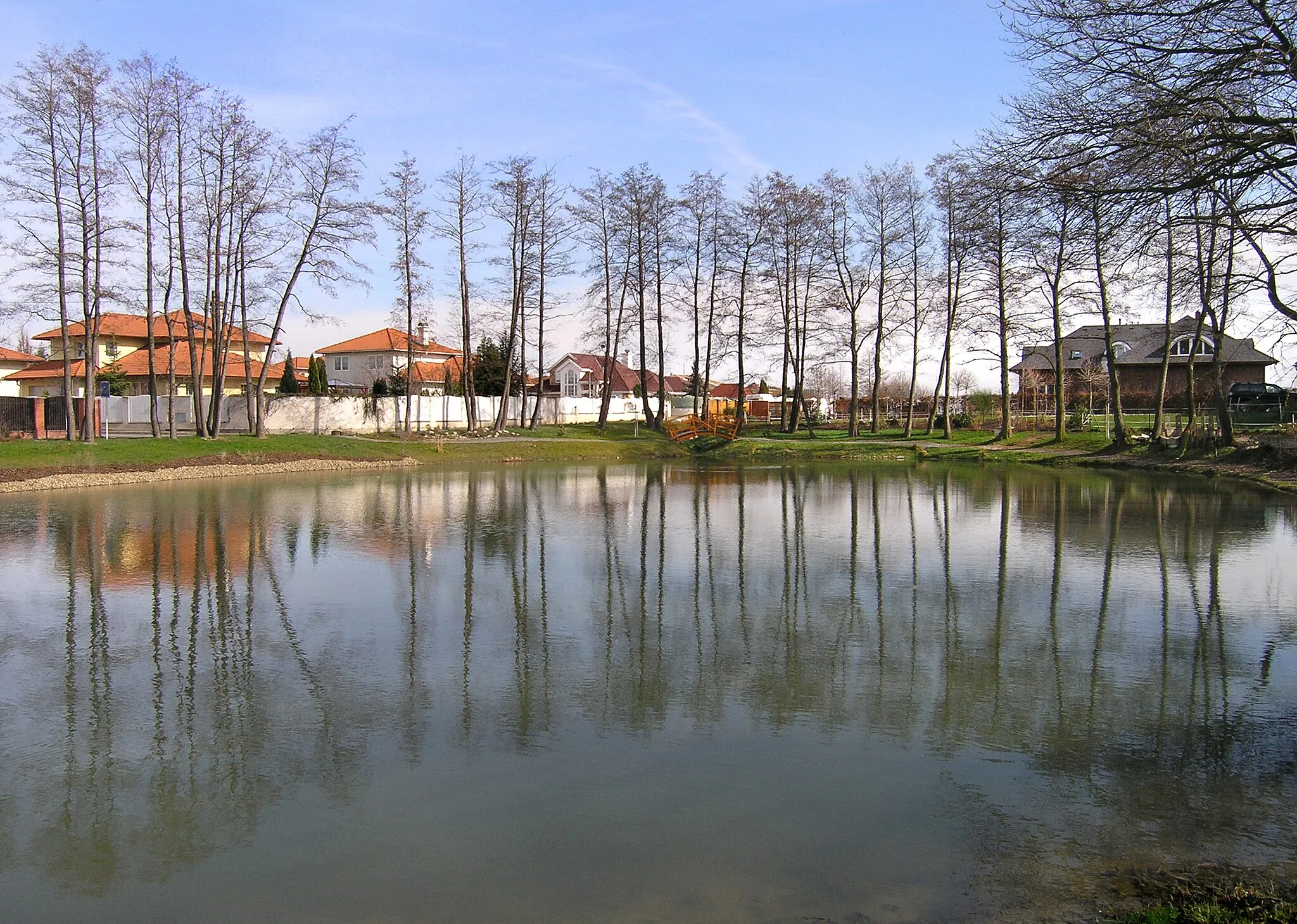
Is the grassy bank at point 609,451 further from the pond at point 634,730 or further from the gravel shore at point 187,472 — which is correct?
the pond at point 634,730

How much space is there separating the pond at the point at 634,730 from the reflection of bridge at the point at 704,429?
30268mm

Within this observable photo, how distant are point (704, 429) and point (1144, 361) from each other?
29.4 meters

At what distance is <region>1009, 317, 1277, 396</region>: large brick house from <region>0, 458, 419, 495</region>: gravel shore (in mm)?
35525

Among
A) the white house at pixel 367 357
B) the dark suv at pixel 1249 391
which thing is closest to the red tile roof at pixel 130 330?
the white house at pixel 367 357

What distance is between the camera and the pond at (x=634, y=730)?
4.74 metres

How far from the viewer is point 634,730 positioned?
21.9 ft

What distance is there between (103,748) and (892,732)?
534cm

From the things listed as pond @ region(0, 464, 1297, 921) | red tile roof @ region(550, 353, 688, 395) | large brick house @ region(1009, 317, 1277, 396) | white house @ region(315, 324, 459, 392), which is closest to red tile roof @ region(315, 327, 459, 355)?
white house @ region(315, 324, 459, 392)

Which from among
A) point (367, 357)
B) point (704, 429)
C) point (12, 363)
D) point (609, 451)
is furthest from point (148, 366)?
point (704, 429)

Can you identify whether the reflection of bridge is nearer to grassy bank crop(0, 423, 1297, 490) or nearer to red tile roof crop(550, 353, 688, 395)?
grassy bank crop(0, 423, 1297, 490)

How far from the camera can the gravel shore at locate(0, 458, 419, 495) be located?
81.0ft

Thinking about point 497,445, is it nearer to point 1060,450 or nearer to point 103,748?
point 1060,450

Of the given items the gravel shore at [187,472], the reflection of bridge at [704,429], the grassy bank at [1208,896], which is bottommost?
the grassy bank at [1208,896]

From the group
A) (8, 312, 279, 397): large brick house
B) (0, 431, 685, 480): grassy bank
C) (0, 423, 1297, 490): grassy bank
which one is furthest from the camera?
(8, 312, 279, 397): large brick house
